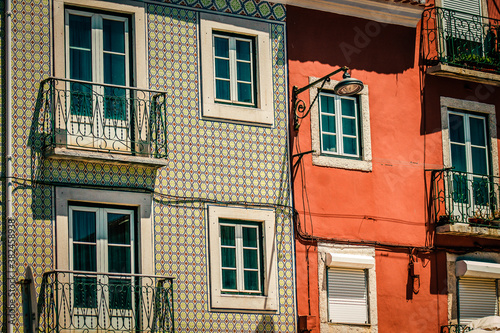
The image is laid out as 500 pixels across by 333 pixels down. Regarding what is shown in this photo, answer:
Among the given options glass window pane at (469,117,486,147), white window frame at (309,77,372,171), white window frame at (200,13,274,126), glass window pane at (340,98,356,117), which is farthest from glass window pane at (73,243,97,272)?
glass window pane at (469,117,486,147)

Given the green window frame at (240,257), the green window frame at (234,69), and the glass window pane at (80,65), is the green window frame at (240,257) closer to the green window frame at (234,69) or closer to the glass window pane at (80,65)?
the green window frame at (234,69)

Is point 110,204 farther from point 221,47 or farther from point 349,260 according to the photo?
point 349,260

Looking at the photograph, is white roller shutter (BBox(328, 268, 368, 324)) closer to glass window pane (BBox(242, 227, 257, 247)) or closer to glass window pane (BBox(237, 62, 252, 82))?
glass window pane (BBox(242, 227, 257, 247))

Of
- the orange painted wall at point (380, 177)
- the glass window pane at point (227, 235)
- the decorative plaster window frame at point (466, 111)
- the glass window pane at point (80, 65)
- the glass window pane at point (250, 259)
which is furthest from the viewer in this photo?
the decorative plaster window frame at point (466, 111)

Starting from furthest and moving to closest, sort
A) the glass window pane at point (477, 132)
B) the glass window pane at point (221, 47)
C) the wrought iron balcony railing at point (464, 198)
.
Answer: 1. the glass window pane at point (477, 132)
2. the wrought iron balcony railing at point (464, 198)
3. the glass window pane at point (221, 47)

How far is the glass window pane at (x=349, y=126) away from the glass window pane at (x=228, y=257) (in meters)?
3.02

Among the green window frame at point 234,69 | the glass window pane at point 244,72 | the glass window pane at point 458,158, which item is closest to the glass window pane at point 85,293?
the green window frame at point 234,69

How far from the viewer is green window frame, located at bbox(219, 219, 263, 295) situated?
1773 centimetres

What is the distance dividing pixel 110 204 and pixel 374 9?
6.18 m

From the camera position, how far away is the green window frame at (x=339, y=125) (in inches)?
757

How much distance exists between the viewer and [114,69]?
17547mm

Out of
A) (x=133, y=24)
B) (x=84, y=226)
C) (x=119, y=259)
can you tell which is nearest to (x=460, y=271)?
(x=119, y=259)

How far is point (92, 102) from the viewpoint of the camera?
17.0 metres

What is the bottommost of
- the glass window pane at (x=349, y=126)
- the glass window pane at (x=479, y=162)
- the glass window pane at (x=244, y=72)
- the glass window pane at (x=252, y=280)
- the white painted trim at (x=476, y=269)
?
the glass window pane at (x=252, y=280)
